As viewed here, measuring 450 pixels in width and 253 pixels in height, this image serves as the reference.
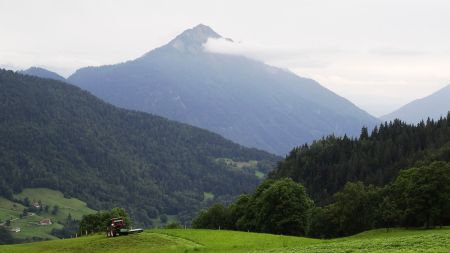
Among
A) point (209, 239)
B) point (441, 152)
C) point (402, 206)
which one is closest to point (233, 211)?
point (402, 206)

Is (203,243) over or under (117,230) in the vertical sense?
under

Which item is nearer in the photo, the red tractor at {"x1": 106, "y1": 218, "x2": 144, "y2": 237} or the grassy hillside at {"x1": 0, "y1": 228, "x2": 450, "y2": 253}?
the grassy hillside at {"x1": 0, "y1": 228, "x2": 450, "y2": 253}

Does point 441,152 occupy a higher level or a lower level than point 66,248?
higher

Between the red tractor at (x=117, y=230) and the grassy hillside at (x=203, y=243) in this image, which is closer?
the grassy hillside at (x=203, y=243)

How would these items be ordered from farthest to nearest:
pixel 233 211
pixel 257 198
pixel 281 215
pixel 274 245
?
pixel 233 211, pixel 257 198, pixel 281 215, pixel 274 245

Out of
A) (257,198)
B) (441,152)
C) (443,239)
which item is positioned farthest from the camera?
(441,152)

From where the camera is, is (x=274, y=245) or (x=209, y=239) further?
(x=209, y=239)

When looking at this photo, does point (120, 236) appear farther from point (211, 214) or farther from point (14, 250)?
point (211, 214)

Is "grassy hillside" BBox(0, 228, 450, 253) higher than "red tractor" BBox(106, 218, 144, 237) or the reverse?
the reverse

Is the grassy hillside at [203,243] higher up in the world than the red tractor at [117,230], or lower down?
lower down

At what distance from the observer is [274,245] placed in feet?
200

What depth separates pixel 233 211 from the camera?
145 meters

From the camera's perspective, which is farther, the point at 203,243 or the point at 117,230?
the point at 117,230

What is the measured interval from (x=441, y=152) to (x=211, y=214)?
91.6 metres
